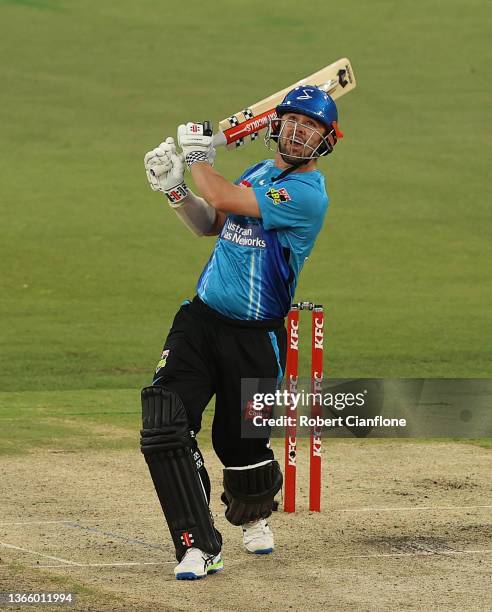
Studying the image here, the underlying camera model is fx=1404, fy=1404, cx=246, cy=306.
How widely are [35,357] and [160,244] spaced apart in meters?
6.11

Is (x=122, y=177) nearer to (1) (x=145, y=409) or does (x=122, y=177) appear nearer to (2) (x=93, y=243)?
(2) (x=93, y=243)

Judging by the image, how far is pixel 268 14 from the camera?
106 feet

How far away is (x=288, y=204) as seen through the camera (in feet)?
21.1

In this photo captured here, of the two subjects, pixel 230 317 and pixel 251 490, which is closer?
pixel 230 317

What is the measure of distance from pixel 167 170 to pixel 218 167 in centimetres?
1659

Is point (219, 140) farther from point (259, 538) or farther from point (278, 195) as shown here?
point (259, 538)

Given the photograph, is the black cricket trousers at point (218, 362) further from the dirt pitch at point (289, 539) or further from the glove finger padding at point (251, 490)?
the dirt pitch at point (289, 539)

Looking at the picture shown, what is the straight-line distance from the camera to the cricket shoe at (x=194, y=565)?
6.30 m

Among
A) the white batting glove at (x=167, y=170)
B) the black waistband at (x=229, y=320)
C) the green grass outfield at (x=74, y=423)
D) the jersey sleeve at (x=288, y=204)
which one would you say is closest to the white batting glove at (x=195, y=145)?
the white batting glove at (x=167, y=170)

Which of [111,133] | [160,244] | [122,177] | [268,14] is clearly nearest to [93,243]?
[160,244]

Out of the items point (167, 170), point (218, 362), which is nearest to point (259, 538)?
point (218, 362)

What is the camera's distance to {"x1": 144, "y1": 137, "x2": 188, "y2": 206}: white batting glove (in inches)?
260

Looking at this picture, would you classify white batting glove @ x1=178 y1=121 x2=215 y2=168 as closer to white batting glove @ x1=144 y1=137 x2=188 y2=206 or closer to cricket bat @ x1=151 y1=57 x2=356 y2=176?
white batting glove @ x1=144 y1=137 x2=188 y2=206

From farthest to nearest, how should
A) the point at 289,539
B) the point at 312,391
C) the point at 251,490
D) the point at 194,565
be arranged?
the point at 312,391 < the point at 289,539 < the point at 251,490 < the point at 194,565
